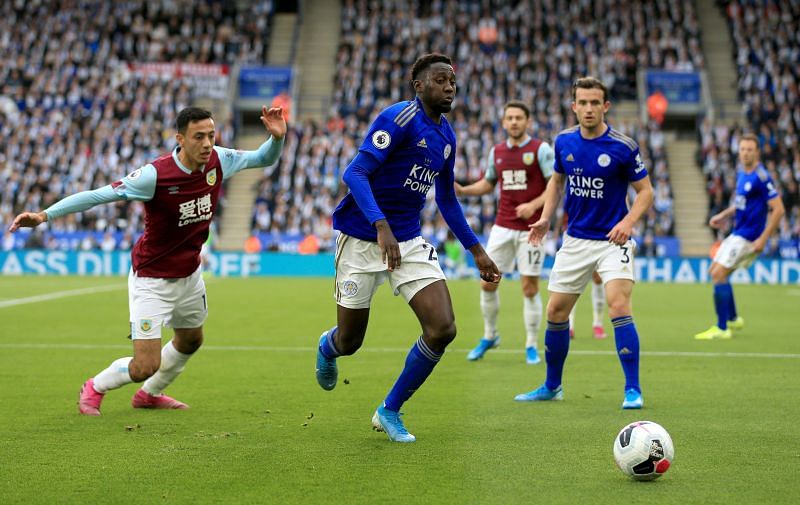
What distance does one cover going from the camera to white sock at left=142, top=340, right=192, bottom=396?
8.02 meters

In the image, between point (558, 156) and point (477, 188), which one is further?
point (477, 188)

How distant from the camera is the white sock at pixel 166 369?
8.02 m

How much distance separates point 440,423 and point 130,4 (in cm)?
3775

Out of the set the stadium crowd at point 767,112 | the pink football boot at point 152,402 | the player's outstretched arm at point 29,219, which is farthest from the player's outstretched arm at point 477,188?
the stadium crowd at point 767,112

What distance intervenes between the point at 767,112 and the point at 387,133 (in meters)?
31.3

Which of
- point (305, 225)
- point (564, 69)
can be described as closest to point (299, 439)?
point (305, 225)

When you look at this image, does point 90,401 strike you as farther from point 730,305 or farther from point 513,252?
point 730,305

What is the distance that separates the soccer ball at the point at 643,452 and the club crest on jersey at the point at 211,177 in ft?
11.7

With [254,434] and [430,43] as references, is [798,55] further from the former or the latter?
[254,434]

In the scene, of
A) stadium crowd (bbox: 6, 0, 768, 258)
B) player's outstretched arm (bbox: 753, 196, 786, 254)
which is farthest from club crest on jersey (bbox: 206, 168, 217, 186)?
stadium crowd (bbox: 6, 0, 768, 258)

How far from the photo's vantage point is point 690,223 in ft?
111

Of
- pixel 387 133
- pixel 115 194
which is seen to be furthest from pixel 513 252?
pixel 115 194

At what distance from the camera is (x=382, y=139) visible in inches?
260

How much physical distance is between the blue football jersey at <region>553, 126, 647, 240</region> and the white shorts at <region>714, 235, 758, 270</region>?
598 centimetres
